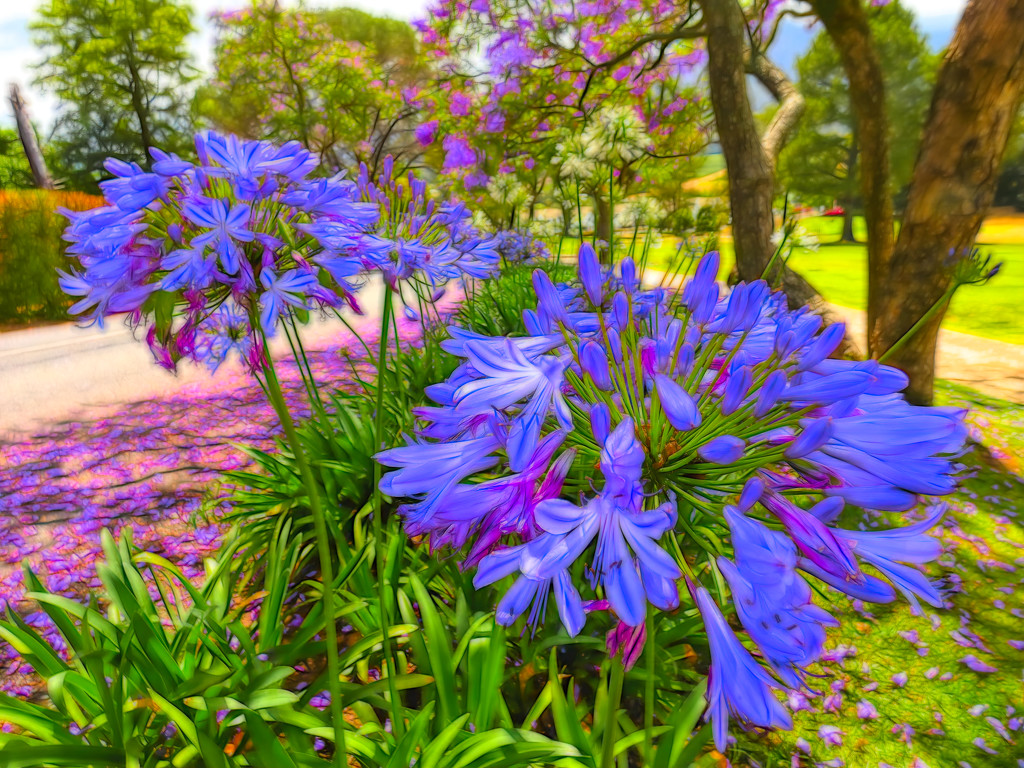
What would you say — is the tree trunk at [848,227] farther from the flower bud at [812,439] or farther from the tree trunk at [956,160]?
the flower bud at [812,439]

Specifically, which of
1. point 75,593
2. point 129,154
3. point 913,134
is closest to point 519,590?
point 75,593

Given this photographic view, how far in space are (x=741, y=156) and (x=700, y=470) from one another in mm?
3671

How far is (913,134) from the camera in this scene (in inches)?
845

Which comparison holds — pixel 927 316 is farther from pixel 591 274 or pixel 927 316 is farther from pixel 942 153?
pixel 942 153

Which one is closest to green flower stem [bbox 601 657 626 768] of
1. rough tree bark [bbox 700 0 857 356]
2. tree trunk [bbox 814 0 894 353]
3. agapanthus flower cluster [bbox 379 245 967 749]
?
agapanthus flower cluster [bbox 379 245 967 749]

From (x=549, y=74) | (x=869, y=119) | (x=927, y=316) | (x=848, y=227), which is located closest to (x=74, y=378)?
(x=549, y=74)

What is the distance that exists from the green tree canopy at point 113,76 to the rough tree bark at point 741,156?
767 inches

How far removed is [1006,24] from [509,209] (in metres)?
5.29

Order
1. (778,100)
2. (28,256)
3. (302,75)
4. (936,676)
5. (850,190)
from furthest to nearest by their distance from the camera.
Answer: (850,190), (302,75), (28,256), (778,100), (936,676)

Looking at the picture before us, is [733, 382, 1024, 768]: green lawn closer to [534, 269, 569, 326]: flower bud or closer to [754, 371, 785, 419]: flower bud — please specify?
[754, 371, 785, 419]: flower bud

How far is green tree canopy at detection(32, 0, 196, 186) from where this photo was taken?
56.7ft

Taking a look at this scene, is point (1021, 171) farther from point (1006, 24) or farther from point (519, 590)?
Answer: point (519, 590)

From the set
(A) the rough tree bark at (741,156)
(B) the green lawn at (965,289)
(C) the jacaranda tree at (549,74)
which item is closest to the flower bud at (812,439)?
(B) the green lawn at (965,289)

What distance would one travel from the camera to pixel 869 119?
3750mm
